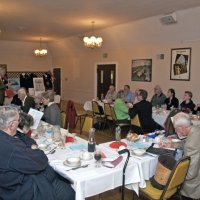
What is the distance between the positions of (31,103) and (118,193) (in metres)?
2.64

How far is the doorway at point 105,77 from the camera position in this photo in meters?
10.4

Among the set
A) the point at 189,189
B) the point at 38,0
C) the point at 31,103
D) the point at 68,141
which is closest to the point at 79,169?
the point at 68,141

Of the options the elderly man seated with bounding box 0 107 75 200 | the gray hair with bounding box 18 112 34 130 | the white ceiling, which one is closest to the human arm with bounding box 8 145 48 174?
the elderly man seated with bounding box 0 107 75 200

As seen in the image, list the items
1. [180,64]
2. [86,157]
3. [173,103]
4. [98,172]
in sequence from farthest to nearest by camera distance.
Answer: [180,64] < [173,103] < [86,157] < [98,172]

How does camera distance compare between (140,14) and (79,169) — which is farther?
(140,14)

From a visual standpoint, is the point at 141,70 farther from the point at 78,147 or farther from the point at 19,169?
the point at 19,169

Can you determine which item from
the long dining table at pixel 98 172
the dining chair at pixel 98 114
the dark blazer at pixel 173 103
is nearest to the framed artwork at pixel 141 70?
the dark blazer at pixel 173 103

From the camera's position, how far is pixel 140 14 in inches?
266

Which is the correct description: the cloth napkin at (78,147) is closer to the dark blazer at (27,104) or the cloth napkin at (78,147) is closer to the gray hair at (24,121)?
the gray hair at (24,121)

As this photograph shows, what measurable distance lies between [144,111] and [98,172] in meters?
2.87

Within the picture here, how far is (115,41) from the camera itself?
9.38 metres

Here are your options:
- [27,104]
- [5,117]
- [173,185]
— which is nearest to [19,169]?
[5,117]

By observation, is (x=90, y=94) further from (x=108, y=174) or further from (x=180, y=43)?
(x=108, y=174)

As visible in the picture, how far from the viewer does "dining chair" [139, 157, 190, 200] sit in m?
2.17
